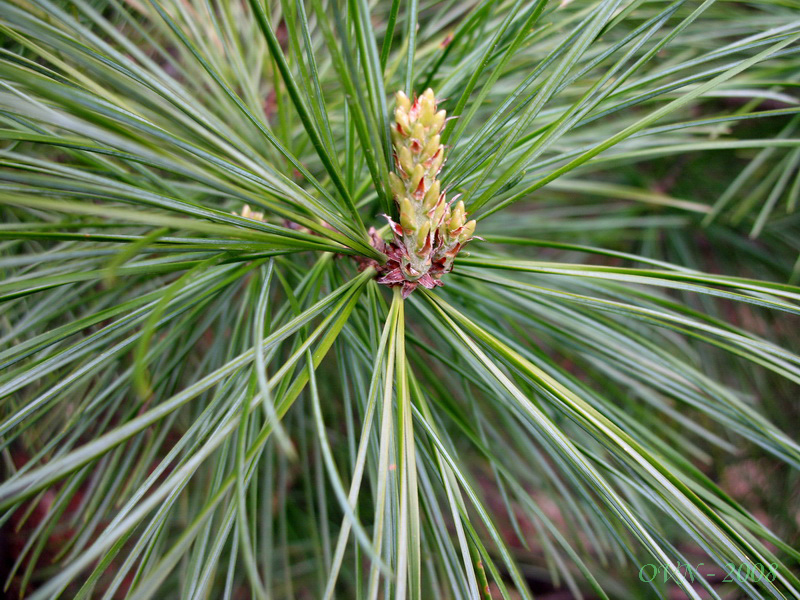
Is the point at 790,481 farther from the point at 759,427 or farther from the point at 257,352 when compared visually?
the point at 257,352

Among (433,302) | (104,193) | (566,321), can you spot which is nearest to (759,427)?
(566,321)

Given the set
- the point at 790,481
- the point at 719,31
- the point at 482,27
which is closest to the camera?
the point at 482,27

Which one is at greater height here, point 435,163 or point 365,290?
point 435,163

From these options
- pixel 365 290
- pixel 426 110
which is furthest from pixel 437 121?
pixel 365 290

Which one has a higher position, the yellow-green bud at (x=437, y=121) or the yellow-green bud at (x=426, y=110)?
the yellow-green bud at (x=426, y=110)

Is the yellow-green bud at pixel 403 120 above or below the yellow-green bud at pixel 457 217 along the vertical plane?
above

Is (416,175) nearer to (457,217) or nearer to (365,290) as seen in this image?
(457,217)

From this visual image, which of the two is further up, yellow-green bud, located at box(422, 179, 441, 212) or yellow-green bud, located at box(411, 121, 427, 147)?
yellow-green bud, located at box(411, 121, 427, 147)

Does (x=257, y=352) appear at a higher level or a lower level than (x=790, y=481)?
higher
